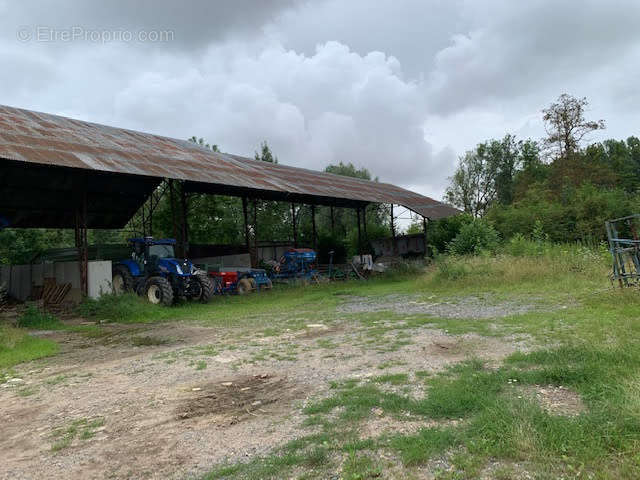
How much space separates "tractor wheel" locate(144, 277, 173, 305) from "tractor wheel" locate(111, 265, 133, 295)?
4.00 feet

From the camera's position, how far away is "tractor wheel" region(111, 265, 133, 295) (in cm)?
1493

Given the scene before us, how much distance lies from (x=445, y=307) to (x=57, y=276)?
12.6 meters

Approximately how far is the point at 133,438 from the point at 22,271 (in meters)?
17.4

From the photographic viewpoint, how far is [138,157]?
1568 centimetres

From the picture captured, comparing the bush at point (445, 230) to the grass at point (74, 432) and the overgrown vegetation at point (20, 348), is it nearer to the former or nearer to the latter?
the overgrown vegetation at point (20, 348)

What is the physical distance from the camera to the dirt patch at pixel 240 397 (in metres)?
4.18

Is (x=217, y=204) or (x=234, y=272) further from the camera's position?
(x=217, y=204)

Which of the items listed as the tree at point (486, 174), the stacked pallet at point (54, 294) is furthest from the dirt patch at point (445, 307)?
the tree at point (486, 174)

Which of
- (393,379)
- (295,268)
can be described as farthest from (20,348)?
(295,268)

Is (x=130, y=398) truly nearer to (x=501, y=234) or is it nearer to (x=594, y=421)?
(x=594, y=421)

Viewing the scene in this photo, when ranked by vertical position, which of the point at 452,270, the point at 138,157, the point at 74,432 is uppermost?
the point at 138,157

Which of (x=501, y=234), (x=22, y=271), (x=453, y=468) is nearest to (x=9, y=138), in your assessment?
(x=22, y=271)

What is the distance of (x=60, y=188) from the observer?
17.9 metres

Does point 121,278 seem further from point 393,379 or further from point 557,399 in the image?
point 557,399
